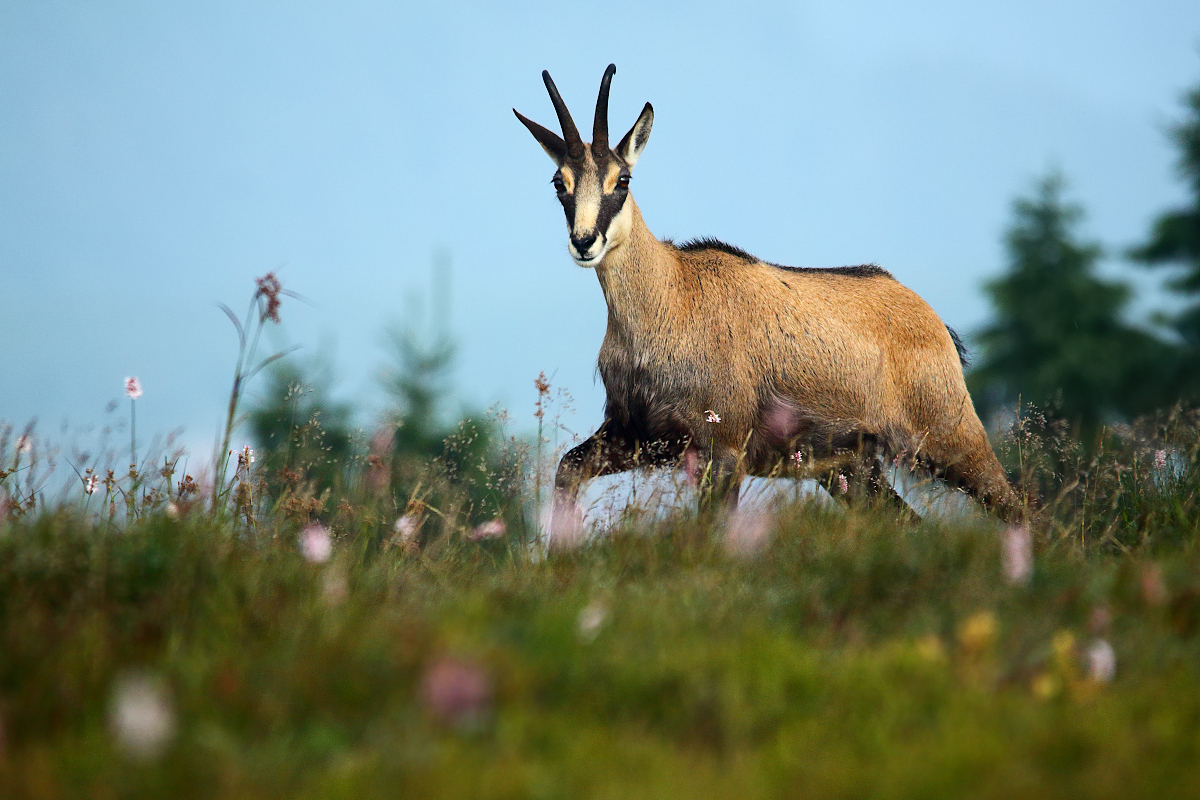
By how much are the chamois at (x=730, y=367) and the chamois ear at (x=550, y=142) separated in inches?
Answer: 0.4

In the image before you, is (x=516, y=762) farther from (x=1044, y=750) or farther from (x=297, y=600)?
(x=297, y=600)

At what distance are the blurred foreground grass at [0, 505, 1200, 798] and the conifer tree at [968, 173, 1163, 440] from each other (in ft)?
64.2

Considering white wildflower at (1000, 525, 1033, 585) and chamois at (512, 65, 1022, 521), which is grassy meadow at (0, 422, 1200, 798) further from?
chamois at (512, 65, 1022, 521)

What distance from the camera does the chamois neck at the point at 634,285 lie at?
22.3 feet

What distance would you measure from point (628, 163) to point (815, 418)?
2335mm

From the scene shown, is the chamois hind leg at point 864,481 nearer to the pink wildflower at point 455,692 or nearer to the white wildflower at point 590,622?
the white wildflower at point 590,622

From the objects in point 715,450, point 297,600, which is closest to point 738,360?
point 715,450

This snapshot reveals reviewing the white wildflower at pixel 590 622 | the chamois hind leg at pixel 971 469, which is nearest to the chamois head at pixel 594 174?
the chamois hind leg at pixel 971 469

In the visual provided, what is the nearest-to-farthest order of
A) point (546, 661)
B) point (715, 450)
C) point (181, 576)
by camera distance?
point (546, 661)
point (181, 576)
point (715, 450)

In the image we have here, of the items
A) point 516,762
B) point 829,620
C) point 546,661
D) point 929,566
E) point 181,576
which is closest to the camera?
point 516,762

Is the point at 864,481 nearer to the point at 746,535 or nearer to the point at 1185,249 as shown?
the point at 746,535

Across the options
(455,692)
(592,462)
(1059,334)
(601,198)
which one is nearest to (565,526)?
(592,462)

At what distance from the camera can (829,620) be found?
3.74 m

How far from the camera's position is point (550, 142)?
699 centimetres
